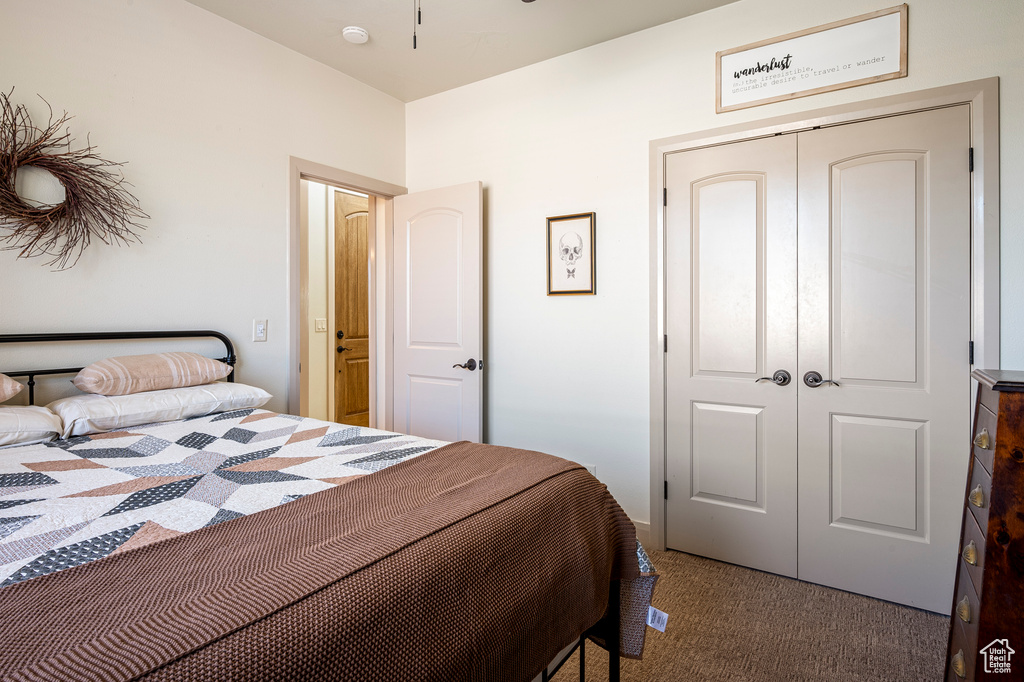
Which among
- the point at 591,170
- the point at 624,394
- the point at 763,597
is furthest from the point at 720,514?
the point at 591,170

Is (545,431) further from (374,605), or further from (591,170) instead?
(374,605)

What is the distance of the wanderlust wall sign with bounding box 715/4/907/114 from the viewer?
2231 millimetres

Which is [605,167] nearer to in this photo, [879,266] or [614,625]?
[879,266]

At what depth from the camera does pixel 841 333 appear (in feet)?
7.73

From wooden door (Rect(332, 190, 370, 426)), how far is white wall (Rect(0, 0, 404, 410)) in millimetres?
1412

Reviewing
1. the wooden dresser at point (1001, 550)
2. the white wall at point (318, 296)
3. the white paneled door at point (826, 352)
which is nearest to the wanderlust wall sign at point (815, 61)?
the white paneled door at point (826, 352)

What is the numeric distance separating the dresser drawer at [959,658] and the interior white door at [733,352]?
0.94 meters

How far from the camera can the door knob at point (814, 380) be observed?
93.7 inches

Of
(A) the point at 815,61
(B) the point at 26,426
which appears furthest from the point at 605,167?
(B) the point at 26,426

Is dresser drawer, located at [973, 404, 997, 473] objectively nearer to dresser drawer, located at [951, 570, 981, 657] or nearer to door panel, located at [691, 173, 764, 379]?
dresser drawer, located at [951, 570, 981, 657]

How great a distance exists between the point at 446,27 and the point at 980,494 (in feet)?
9.70

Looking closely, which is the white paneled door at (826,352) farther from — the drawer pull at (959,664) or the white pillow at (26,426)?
the white pillow at (26,426)

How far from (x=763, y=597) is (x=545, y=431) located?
141 cm

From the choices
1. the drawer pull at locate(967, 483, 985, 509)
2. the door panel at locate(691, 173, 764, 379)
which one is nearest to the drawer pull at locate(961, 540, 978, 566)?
the drawer pull at locate(967, 483, 985, 509)
